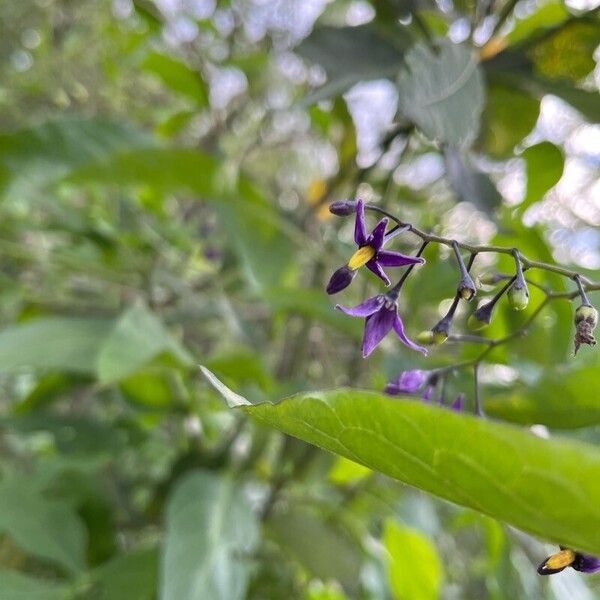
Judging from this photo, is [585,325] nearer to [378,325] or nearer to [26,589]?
[378,325]

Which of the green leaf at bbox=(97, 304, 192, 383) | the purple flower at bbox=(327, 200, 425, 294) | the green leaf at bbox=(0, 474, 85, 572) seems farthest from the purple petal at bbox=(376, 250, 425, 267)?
the green leaf at bbox=(0, 474, 85, 572)

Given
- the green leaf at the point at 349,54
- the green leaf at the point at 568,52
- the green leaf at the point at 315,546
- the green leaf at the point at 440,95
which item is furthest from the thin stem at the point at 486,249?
the green leaf at the point at 315,546

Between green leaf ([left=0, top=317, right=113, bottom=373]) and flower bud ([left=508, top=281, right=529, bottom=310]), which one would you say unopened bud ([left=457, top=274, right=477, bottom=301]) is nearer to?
flower bud ([left=508, top=281, right=529, bottom=310])

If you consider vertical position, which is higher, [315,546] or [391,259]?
[391,259]

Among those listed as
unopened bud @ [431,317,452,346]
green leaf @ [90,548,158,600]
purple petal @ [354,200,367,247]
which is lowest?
green leaf @ [90,548,158,600]

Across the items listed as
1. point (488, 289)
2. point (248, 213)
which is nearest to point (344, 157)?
point (248, 213)

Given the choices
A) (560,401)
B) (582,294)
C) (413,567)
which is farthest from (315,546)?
(582,294)
